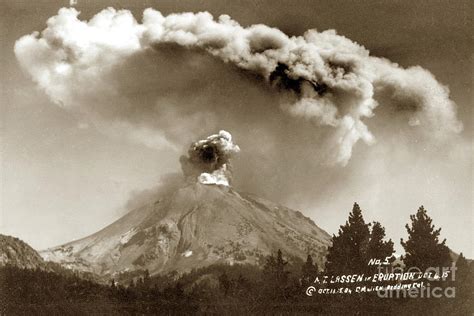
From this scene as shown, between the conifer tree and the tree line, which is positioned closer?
the tree line

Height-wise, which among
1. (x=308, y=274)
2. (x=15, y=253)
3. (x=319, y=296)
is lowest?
(x=319, y=296)

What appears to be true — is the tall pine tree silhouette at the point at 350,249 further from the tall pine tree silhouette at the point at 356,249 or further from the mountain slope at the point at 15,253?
the mountain slope at the point at 15,253

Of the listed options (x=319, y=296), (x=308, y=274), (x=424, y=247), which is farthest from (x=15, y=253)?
(x=424, y=247)

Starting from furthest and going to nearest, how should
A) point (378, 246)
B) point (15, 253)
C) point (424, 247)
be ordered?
point (15, 253), point (378, 246), point (424, 247)

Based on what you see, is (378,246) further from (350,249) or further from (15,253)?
(15,253)

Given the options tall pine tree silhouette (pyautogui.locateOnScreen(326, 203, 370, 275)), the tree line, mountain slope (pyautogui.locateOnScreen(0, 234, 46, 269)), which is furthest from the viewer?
mountain slope (pyautogui.locateOnScreen(0, 234, 46, 269))

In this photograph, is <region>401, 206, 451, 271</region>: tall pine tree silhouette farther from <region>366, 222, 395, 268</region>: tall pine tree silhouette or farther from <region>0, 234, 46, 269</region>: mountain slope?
<region>0, 234, 46, 269</region>: mountain slope

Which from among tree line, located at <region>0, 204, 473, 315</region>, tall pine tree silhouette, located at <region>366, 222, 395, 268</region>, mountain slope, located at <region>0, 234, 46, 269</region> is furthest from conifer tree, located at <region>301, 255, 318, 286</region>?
mountain slope, located at <region>0, 234, 46, 269</region>
